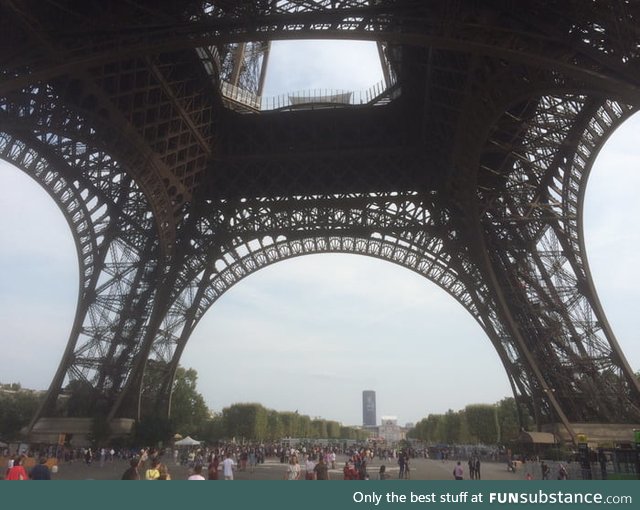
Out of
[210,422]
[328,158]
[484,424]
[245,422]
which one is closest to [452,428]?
[484,424]

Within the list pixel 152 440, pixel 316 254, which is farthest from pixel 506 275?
pixel 152 440

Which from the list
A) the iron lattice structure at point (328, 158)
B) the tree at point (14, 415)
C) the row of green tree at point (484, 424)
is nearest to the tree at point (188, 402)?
the tree at point (14, 415)

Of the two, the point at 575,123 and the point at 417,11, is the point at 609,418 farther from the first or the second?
the point at 417,11

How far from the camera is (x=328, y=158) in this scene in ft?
107

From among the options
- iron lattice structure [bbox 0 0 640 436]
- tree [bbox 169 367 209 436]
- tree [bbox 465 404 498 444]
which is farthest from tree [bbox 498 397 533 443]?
iron lattice structure [bbox 0 0 640 436]

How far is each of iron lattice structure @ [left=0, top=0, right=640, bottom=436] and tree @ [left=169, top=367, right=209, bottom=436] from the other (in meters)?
28.2

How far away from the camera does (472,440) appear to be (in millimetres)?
96438

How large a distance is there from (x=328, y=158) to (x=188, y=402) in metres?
43.2

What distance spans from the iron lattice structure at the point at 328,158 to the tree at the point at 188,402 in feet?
92.5

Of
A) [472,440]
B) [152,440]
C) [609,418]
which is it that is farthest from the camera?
[472,440]

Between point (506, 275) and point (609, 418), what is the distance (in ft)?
27.2

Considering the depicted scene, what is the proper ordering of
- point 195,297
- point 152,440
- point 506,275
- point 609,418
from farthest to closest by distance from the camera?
point 195,297 → point 152,440 → point 506,275 → point 609,418

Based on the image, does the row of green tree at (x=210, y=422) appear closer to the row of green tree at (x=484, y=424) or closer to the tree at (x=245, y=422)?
the tree at (x=245, y=422)

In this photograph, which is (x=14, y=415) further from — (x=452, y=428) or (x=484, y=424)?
(x=452, y=428)
